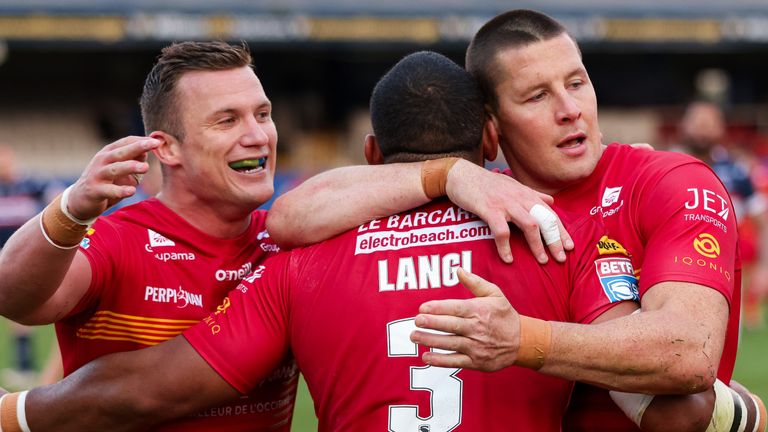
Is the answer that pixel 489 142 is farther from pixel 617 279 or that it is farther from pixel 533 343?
pixel 533 343

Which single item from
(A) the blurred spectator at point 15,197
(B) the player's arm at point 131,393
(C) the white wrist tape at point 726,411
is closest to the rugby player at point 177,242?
(B) the player's arm at point 131,393

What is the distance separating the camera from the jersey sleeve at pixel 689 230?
3.32 meters

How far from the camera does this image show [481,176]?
3.51 metres

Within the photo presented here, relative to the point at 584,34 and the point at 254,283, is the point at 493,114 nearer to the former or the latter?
the point at 254,283

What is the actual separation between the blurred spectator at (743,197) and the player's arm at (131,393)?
331 inches

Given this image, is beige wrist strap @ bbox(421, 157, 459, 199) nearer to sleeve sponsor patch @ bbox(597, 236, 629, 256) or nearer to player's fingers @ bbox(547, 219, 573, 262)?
player's fingers @ bbox(547, 219, 573, 262)

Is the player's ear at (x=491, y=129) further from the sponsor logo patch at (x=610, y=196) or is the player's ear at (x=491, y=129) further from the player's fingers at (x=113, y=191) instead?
the player's fingers at (x=113, y=191)

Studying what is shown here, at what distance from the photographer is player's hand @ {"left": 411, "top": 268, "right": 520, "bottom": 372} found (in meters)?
3.00

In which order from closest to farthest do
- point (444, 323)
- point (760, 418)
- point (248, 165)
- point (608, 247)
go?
point (444, 323)
point (608, 247)
point (760, 418)
point (248, 165)

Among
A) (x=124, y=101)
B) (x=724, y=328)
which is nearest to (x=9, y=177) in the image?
(x=724, y=328)

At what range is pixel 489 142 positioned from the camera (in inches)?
155

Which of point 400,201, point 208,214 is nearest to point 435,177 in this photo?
point 400,201

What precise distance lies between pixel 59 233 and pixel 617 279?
175cm

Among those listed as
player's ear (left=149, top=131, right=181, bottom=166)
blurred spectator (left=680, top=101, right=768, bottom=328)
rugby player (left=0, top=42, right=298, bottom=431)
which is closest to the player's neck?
rugby player (left=0, top=42, right=298, bottom=431)
